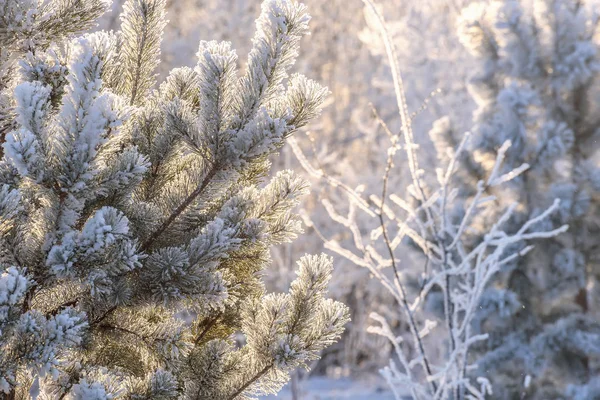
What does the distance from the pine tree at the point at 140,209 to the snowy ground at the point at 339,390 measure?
9.54 meters

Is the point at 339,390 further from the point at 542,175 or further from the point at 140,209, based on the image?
the point at 140,209

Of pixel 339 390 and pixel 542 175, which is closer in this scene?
pixel 542 175

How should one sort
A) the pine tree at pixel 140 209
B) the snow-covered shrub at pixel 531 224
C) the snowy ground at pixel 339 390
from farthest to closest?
1. the snowy ground at pixel 339 390
2. the snow-covered shrub at pixel 531 224
3. the pine tree at pixel 140 209

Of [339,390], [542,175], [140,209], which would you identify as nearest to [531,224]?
[542,175]

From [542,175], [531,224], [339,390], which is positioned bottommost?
[339,390]

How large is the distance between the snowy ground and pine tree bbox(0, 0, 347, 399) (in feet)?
31.3

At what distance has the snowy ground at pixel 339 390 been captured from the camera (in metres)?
12.2

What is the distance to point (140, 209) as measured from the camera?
2.09m

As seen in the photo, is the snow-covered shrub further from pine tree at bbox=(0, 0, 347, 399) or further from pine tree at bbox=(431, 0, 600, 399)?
pine tree at bbox=(0, 0, 347, 399)

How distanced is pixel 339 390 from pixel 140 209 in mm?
12585

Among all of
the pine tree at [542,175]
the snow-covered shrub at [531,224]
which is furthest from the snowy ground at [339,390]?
the pine tree at [542,175]

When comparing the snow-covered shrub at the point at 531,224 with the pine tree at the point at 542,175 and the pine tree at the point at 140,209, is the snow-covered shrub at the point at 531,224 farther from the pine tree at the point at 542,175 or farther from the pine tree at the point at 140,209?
the pine tree at the point at 140,209

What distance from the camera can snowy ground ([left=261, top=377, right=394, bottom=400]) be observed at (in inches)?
480

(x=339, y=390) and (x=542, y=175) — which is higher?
(x=542, y=175)
